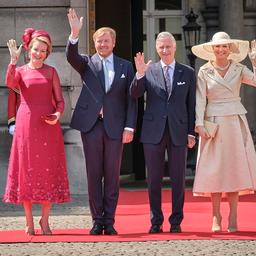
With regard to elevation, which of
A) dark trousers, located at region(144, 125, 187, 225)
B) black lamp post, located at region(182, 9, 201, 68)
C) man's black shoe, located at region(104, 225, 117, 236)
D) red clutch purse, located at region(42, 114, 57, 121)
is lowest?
man's black shoe, located at region(104, 225, 117, 236)

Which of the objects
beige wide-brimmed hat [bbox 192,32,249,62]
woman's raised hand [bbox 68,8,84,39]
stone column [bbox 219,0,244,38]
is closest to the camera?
woman's raised hand [bbox 68,8,84,39]

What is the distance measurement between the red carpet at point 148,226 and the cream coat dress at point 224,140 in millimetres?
456

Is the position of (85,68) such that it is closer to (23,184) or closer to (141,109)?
(23,184)

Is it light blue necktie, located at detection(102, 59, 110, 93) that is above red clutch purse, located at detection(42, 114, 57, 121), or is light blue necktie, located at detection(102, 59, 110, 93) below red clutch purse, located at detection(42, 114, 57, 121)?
above

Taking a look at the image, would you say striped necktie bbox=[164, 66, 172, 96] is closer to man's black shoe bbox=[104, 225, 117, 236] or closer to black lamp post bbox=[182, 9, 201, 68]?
man's black shoe bbox=[104, 225, 117, 236]

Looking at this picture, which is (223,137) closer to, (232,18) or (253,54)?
(253,54)

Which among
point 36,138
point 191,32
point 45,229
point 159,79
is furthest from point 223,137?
point 191,32

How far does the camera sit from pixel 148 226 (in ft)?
35.7

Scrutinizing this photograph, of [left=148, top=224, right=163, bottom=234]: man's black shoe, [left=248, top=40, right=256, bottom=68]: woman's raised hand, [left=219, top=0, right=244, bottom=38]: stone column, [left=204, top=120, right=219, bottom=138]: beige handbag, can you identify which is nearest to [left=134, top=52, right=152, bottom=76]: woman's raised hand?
[left=204, top=120, right=219, bottom=138]: beige handbag

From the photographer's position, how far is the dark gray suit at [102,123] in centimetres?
1004

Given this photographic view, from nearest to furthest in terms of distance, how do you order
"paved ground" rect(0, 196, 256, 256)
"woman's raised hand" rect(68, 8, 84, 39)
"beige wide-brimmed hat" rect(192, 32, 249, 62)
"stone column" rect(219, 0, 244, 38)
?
"paved ground" rect(0, 196, 256, 256) < "woman's raised hand" rect(68, 8, 84, 39) < "beige wide-brimmed hat" rect(192, 32, 249, 62) < "stone column" rect(219, 0, 244, 38)

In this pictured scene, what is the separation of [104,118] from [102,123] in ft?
0.18

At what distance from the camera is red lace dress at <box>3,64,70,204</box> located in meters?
10.1

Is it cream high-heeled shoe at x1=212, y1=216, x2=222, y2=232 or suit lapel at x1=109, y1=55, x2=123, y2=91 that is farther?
cream high-heeled shoe at x1=212, y1=216, x2=222, y2=232
